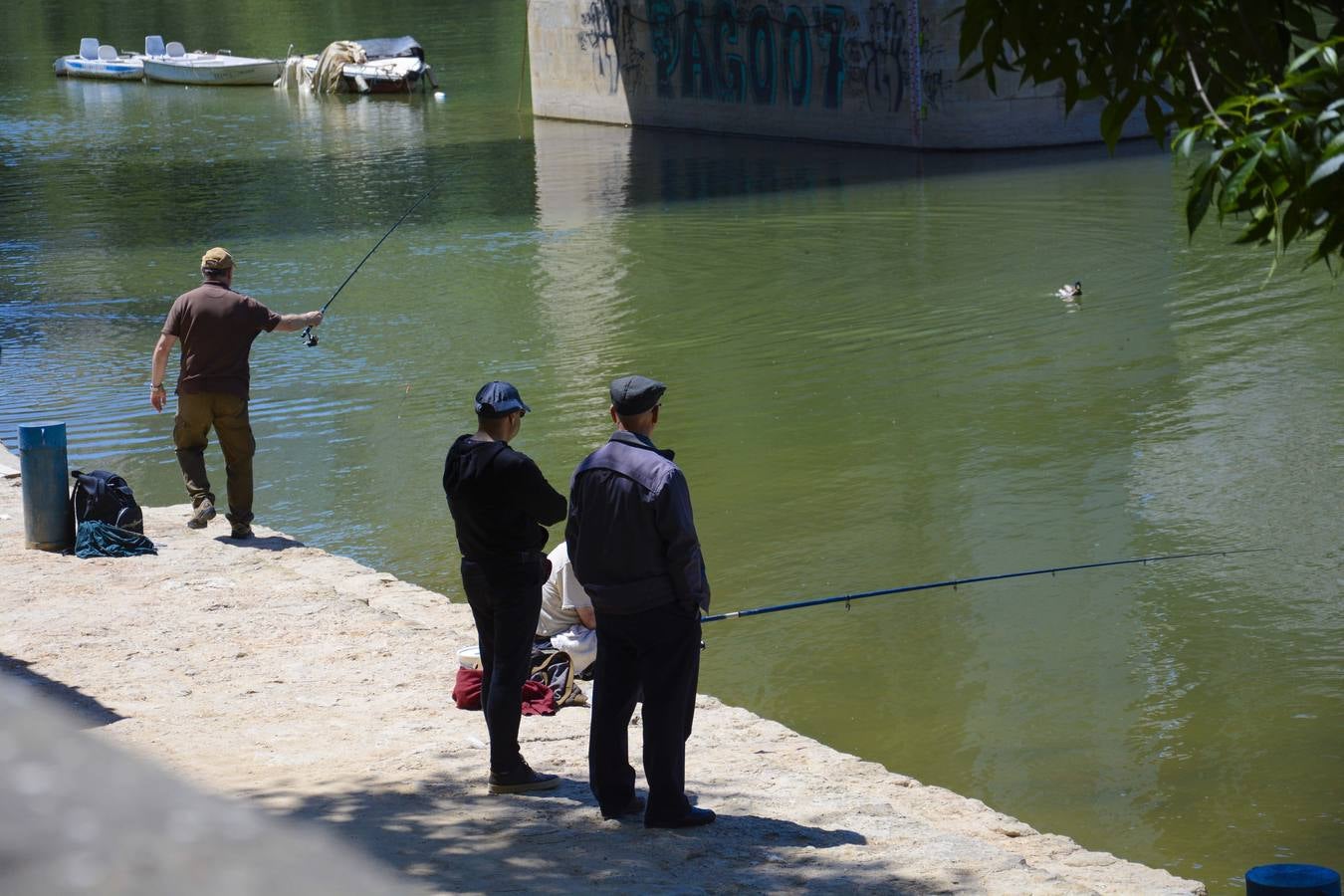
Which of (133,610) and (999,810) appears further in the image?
(133,610)

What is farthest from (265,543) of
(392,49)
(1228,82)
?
(392,49)

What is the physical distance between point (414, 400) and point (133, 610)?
639 cm

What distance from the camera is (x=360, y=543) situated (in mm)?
11086

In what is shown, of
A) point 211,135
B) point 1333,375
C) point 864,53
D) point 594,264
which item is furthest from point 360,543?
point 211,135

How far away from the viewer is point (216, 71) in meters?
49.8

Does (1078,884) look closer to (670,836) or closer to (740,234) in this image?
(670,836)

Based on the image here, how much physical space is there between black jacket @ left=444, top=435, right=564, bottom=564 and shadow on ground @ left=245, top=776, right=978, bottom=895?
35.2 inches

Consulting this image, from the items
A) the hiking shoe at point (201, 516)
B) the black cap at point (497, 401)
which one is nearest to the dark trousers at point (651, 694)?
the black cap at point (497, 401)

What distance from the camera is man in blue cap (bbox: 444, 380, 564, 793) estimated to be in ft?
18.7

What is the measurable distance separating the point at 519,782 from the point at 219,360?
4.51 metres

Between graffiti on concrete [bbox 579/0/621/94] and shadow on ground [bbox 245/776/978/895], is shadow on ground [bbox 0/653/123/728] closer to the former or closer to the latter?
shadow on ground [bbox 245/776/978/895]

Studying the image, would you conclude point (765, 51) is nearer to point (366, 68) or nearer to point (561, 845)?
point (366, 68)

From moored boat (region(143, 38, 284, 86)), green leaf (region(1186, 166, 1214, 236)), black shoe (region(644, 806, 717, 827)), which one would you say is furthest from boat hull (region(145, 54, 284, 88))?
green leaf (region(1186, 166, 1214, 236))

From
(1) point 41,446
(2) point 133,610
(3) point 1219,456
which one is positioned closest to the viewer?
(2) point 133,610
